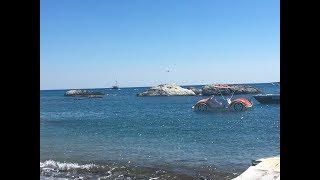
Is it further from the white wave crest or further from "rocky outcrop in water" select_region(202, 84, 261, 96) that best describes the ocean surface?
"rocky outcrop in water" select_region(202, 84, 261, 96)

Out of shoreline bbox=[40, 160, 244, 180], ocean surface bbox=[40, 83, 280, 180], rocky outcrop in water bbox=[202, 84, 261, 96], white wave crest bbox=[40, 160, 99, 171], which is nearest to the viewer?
shoreline bbox=[40, 160, 244, 180]

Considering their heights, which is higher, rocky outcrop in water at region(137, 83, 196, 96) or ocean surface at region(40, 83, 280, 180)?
rocky outcrop in water at region(137, 83, 196, 96)

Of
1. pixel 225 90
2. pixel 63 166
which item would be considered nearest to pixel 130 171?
pixel 63 166

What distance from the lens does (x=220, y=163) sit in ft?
→ 69.9

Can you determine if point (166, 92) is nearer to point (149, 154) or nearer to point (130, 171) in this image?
point (149, 154)

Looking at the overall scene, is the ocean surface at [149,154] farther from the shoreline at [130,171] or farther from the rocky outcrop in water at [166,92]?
the rocky outcrop in water at [166,92]

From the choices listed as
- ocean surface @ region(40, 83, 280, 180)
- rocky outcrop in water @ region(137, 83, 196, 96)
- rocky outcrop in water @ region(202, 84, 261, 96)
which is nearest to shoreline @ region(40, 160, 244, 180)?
ocean surface @ region(40, 83, 280, 180)

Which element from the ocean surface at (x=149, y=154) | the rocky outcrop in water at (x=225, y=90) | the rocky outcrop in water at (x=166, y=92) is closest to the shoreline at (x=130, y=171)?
the ocean surface at (x=149, y=154)

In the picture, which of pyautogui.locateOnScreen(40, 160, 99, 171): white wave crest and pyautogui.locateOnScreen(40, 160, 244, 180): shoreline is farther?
pyautogui.locateOnScreen(40, 160, 99, 171): white wave crest
